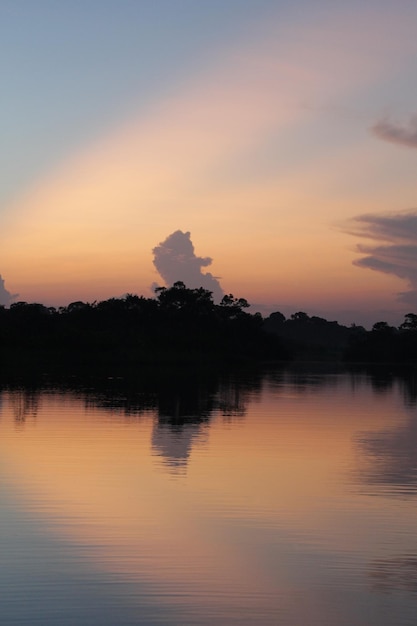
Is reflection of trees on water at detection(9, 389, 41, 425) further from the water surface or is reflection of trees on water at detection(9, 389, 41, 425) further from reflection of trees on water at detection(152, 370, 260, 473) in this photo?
reflection of trees on water at detection(152, 370, 260, 473)

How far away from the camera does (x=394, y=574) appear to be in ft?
29.8

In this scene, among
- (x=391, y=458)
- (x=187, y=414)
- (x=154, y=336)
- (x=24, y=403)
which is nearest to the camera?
(x=391, y=458)

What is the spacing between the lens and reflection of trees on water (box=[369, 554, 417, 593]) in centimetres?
863

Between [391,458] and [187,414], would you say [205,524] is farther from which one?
[187,414]

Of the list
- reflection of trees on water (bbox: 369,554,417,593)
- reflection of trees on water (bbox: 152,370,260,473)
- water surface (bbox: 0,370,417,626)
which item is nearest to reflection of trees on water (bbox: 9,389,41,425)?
water surface (bbox: 0,370,417,626)

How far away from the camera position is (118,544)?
1015cm

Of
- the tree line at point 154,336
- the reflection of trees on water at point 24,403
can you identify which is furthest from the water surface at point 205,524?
the tree line at point 154,336

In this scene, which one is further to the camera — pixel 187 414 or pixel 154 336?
pixel 154 336

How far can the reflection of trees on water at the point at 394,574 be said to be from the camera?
8.63 meters

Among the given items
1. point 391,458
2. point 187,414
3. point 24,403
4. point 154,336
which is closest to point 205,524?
point 391,458

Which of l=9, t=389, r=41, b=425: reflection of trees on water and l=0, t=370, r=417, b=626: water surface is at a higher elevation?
l=9, t=389, r=41, b=425: reflection of trees on water

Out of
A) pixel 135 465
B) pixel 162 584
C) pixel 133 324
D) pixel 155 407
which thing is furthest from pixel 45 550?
pixel 133 324

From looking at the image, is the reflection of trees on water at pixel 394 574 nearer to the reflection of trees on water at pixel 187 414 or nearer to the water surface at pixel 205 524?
the water surface at pixel 205 524

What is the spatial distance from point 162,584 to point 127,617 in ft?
3.48
